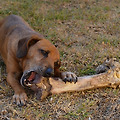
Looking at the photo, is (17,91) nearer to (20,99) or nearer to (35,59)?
(20,99)

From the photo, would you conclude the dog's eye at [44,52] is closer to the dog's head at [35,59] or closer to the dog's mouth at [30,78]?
the dog's head at [35,59]

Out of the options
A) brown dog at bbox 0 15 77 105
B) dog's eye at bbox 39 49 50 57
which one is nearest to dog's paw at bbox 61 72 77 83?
brown dog at bbox 0 15 77 105

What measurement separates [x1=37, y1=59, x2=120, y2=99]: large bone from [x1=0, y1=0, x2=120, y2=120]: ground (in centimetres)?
10

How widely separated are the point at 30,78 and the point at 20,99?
33 cm

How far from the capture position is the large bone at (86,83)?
3475 millimetres

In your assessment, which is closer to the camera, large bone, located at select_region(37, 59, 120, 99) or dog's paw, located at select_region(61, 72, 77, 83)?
large bone, located at select_region(37, 59, 120, 99)

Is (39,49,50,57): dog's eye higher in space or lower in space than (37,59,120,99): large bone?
higher

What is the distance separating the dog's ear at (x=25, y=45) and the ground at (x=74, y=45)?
1.96 feet

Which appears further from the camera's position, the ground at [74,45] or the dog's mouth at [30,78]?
the dog's mouth at [30,78]

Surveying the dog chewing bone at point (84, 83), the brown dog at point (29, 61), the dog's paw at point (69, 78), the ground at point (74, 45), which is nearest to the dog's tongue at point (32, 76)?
the brown dog at point (29, 61)

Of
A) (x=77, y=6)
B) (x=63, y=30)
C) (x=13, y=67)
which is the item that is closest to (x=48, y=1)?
(x=77, y=6)

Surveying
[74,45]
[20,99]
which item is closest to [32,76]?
[20,99]

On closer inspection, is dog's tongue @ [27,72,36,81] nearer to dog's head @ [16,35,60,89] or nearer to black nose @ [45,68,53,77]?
dog's head @ [16,35,60,89]

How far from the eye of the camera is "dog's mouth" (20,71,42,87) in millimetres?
3436
